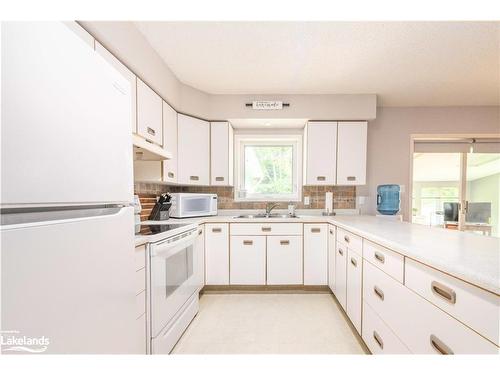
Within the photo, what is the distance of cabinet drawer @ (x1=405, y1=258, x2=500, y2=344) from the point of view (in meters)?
0.61

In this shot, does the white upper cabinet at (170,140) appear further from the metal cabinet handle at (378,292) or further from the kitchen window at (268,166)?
the metal cabinet handle at (378,292)

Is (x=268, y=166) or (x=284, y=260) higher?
(x=268, y=166)

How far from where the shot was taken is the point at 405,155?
2764 mm

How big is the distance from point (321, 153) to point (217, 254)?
5.85 feet

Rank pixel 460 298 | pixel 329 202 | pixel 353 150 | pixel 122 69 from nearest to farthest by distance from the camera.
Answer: pixel 460 298 < pixel 122 69 < pixel 353 150 < pixel 329 202

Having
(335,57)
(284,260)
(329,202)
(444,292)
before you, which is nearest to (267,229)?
(284,260)

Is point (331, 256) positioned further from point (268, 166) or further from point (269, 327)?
point (268, 166)

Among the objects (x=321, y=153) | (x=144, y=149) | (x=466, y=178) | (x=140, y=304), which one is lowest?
(x=140, y=304)

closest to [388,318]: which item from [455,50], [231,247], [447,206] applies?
[231,247]

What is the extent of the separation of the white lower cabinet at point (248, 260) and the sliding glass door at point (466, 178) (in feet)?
7.99

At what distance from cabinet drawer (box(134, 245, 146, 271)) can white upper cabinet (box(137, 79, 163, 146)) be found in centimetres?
92

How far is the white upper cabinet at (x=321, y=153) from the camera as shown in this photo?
250 cm

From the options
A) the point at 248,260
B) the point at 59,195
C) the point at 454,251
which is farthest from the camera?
the point at 248,260

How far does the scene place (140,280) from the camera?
115 centimetres
